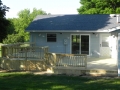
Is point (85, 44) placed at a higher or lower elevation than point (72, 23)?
lower

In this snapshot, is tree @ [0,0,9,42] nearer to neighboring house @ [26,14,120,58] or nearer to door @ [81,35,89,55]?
neighboring house @ [26,14,120,58]

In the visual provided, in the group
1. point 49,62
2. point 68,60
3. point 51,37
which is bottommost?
point 49,62

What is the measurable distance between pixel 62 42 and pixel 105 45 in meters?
4.03

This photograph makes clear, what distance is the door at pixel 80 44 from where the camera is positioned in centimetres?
2075

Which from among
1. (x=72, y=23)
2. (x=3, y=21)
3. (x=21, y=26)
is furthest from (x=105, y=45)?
(x=21, y=26)

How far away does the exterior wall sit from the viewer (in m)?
20.5

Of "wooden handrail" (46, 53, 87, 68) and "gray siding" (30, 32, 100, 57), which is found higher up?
"gray siding" (30, 32, 100, 57)

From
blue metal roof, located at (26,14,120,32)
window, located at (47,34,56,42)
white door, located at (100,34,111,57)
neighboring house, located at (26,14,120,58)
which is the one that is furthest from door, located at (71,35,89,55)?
window, located at (47,34,56,42)

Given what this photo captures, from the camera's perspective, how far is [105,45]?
800 inches

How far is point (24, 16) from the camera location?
2746 inches

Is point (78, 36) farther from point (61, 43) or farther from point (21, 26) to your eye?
point (21, 26)

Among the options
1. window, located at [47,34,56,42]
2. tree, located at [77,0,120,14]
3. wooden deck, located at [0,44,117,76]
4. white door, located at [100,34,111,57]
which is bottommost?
wooden deck, located at [0,44,117,76]

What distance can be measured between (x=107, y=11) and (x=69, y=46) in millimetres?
18968

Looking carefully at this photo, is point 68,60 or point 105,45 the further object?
point 105,45
